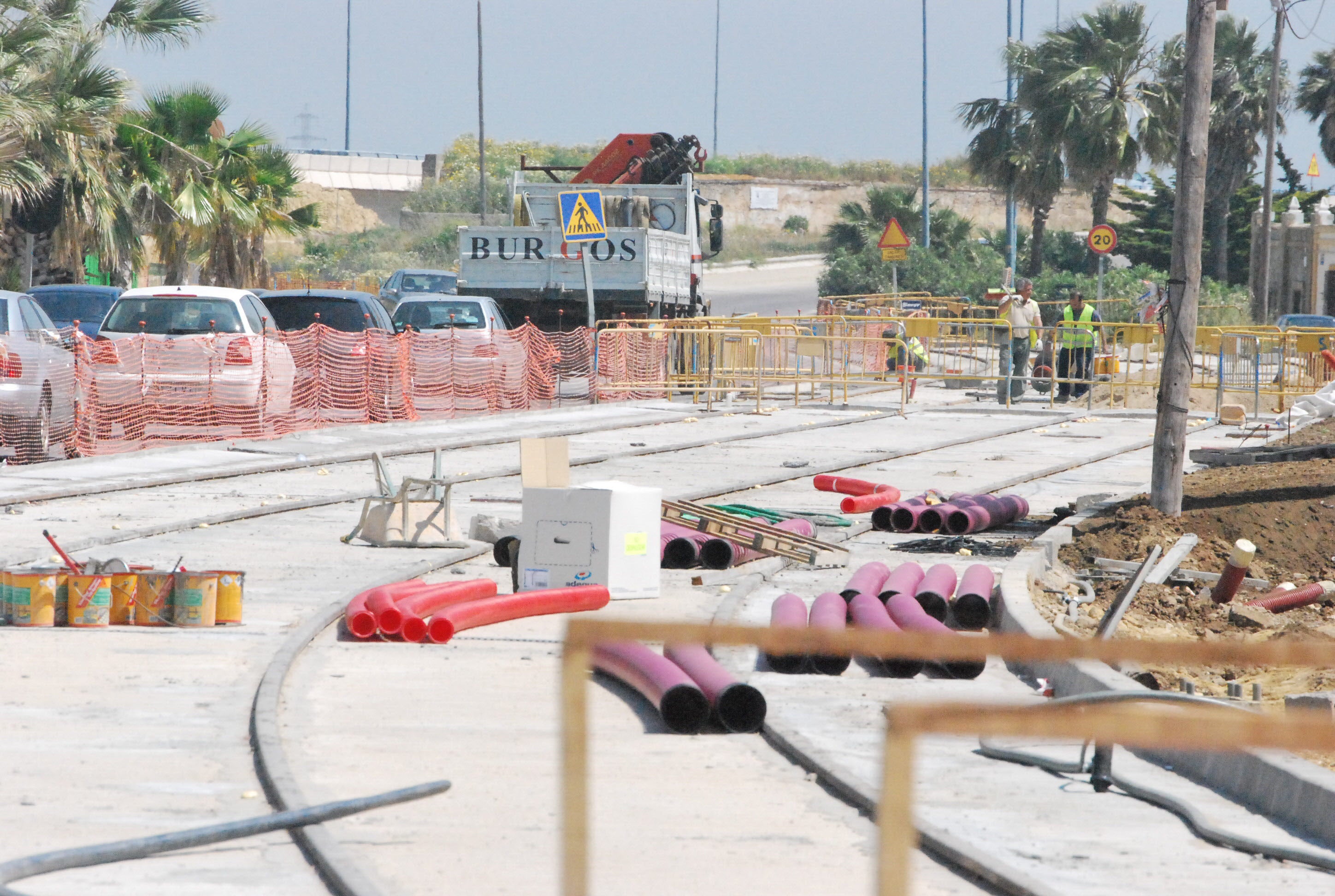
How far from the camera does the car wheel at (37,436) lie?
16484 mm

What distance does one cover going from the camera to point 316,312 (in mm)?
23453

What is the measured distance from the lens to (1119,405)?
2975 centimetres

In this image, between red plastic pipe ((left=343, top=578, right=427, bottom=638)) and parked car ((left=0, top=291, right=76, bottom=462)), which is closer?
red plastic pipe ((left=343, top=578, right=427, bottom=638))

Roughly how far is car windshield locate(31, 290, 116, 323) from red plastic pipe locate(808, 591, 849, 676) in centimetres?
1785

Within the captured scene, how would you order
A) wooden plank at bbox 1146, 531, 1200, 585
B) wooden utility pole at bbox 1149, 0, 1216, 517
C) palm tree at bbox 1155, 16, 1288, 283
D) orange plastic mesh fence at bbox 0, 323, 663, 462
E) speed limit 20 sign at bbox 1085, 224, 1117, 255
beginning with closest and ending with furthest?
wooden plank at bbox 1146, 531, 1200, 585
wooden utility pole at bbox 1149, 0, 1216, 517
orange plastic mesh fence at bbox 0, 323, 663, 462
speed limit 20 sign at bbox 1085, 224, 1117, 255
palm tree at bbox 1155, 16, 1288, 283

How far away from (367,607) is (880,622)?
2.67 metres

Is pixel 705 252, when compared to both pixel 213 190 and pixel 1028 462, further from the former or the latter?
pixel 1028 462

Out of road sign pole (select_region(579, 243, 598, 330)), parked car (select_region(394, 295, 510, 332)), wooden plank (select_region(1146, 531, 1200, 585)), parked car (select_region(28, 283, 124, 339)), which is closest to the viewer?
wooden plank (select_region(1146, 531, 1200, 585))

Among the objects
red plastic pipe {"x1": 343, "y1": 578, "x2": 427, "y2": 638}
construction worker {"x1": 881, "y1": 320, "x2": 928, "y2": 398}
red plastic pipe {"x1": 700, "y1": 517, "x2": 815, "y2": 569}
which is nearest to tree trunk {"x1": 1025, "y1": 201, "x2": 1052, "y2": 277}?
construction worker {"x1": 881, "y1": 320, "x2": 928, "y2": 398}

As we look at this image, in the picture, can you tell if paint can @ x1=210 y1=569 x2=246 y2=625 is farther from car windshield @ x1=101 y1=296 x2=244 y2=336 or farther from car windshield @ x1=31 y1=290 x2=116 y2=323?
car windshield @ x1=31 y1=290 x2=116 y2=323

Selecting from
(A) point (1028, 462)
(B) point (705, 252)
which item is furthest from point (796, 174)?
(A) point (1028, 462)

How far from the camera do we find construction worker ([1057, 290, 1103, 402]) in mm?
28297

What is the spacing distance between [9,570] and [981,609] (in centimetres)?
521

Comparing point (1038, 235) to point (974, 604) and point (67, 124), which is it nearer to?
point (67, 124)
